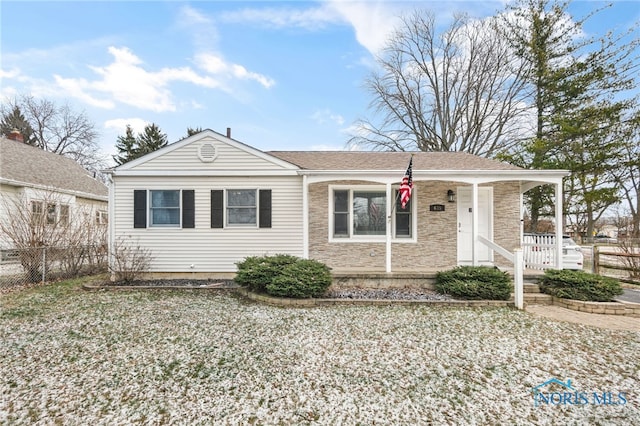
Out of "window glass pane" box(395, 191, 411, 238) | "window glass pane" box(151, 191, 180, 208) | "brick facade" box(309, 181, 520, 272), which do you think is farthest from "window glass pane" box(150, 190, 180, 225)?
"window glass pane" box(395, 191, 411, 238)

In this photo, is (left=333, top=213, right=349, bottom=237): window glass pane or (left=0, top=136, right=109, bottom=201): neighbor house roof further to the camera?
(left=0, top=136, right=109, bottom=201): neighbor house roof

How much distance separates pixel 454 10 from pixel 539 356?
24101mm

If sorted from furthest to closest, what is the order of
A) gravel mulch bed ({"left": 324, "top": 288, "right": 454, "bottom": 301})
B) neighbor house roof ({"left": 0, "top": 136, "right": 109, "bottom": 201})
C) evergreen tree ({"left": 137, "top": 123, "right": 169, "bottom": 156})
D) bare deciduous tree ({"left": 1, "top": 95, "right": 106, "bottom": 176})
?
evergreen tree ({"left": 137, "top": 123, "right": 169, "bottom": 156}) < bare deciduous tree ({"left": 1, "top": 95, "right": 106, "bottom": 176}) < neighbor house roof ({"left": 0, "top": 136, "right": 109, "bottom": 201}) < gravel mulch bed ({"left": 324, "top": 288, "right": 454, "bottom": 301})

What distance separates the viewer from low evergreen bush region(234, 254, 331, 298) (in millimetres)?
5965

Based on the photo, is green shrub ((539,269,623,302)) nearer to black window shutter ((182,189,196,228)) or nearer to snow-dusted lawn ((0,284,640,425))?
snow-dusted lawn ((0,284,640,425))

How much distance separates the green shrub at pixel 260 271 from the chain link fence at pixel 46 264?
6.02m

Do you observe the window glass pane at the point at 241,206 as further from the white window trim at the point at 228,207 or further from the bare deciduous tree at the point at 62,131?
the bare deciduous tree at the point at 62,131

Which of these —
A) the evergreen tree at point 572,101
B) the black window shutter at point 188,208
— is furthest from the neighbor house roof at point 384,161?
the evergreen tree at point 572,101

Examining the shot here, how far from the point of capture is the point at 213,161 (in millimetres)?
7922

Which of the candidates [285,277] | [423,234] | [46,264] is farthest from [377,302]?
[46,264]

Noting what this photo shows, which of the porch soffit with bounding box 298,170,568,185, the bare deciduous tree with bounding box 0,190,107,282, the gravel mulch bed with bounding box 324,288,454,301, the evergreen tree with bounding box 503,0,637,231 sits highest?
the evergreen tree with bounding box 503,0,637,231

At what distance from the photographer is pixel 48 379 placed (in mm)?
3154

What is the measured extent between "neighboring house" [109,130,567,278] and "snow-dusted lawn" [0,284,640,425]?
2.54 metres

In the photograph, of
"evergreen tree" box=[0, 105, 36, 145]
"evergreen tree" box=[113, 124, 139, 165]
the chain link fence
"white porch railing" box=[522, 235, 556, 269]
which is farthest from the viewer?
"evergreen tree" box=[113, 124, 139, 165]
